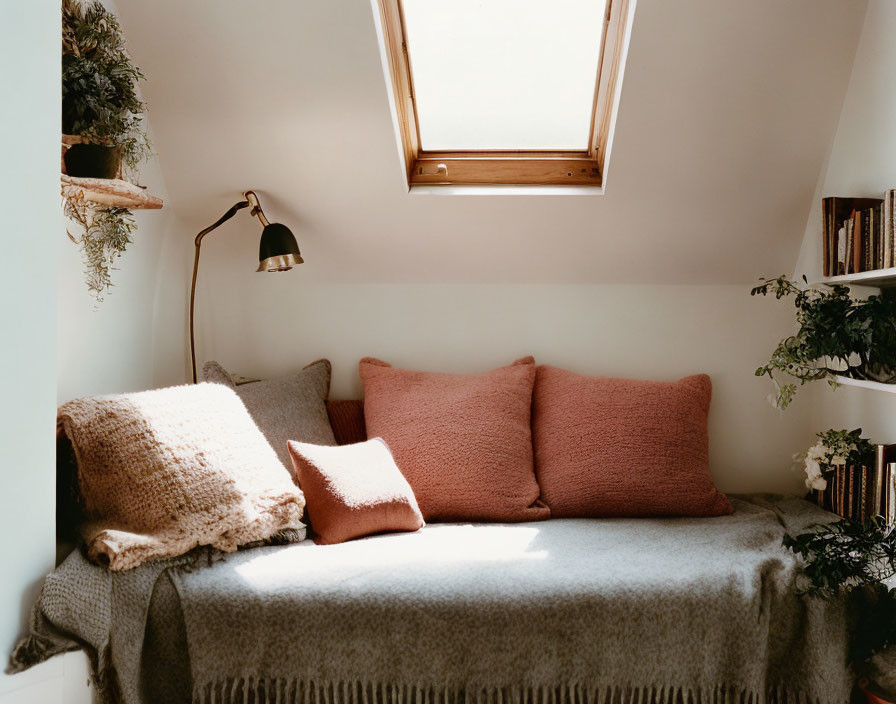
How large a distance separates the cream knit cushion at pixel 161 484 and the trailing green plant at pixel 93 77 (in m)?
0.68

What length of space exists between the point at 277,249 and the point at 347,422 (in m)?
0.67

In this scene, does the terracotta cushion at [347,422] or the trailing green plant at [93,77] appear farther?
the terracotta cushion at [347,422]

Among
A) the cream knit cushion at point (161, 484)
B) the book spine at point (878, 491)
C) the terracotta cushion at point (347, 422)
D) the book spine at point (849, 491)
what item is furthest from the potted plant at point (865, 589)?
the terracotta cushion at point (347, 422)

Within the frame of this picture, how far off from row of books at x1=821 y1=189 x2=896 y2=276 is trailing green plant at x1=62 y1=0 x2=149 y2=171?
1.97 metres

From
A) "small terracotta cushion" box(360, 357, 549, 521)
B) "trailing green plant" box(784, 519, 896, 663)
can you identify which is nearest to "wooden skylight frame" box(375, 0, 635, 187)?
"small terracotta cushion" box(360, 357, 549, 521)

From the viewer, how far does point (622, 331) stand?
2.67 metres

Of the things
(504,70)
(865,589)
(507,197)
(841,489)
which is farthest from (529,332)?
(865,589)

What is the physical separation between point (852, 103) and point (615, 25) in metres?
0.75

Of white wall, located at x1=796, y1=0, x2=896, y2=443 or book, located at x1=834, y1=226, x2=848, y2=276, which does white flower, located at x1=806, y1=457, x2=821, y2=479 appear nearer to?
white wall, located at x1=796, y1=0, x2=896, y2=443

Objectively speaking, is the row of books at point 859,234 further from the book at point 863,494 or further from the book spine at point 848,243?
the book at point 863,494

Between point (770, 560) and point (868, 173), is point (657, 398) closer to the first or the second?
point (770, 560)

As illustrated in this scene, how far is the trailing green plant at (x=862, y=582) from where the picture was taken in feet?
5.48

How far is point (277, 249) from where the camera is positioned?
227cm

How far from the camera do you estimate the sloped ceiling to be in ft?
6.66
